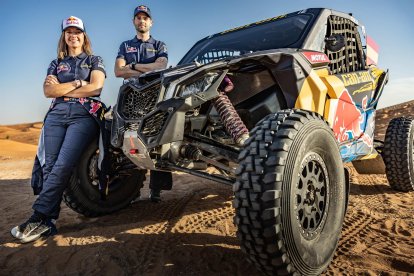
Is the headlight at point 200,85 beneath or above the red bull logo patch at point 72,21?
beneath

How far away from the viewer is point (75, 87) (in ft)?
11.8

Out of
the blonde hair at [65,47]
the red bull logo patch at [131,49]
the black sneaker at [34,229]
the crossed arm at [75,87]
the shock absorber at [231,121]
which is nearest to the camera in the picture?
the shock absorber at [231,121]

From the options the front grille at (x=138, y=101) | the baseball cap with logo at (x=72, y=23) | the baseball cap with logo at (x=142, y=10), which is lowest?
the front grille at (x=138, y=101)

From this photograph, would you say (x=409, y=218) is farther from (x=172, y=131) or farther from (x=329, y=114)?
(x=172, y=131)

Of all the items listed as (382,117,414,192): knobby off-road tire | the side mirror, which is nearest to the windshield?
the side mirror

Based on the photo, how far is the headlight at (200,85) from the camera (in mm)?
2566

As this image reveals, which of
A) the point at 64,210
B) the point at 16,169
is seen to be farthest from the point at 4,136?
the point at 64,210

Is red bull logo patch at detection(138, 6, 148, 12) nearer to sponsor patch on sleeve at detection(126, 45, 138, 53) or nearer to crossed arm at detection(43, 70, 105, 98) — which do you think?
sponsor patch on sleeve at detection(126, 45, 138, 53)

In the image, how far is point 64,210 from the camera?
4570 mm

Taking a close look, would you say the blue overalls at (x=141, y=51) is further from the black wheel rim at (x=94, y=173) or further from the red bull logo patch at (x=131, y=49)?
the black wheel rim at (x=94, y=173)

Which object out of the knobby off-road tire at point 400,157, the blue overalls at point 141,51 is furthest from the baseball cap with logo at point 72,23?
the knobby off-road tire at point 400,157

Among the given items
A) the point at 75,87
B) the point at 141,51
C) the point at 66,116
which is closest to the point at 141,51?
the point at 141,51

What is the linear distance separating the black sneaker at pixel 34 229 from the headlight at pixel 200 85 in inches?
78.0

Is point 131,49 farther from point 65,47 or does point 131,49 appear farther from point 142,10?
point 65,47
